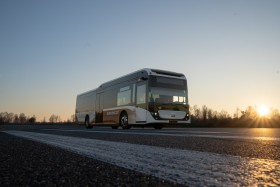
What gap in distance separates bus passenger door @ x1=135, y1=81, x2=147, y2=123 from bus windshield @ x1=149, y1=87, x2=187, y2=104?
0.44 metres

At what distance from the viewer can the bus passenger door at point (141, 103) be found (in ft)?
52.5

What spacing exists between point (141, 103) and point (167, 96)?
1.49m

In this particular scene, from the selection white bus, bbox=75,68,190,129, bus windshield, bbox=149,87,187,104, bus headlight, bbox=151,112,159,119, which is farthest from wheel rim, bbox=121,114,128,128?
bus windshield, bbox=149,87,187,104

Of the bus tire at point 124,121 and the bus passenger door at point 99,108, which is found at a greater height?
the bus passenger door at point 99,108

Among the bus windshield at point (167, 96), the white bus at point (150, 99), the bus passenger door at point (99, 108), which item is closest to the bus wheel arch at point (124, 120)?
the white bus at point (150, 99)

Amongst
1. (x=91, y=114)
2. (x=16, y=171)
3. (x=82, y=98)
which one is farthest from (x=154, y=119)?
(x=16, y=171)

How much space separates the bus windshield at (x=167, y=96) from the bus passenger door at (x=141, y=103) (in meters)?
0.44

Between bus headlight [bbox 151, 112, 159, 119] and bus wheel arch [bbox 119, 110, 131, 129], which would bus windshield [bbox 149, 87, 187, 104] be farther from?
bus wheel arch [bbox 119, 110, 131, 129]

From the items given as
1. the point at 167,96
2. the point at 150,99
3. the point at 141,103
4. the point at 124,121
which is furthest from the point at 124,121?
the point at 167,96

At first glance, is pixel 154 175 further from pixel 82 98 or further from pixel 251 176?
pixel 82 98

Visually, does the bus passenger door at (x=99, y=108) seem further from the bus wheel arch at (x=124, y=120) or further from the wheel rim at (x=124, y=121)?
the wheel rim at (x=124, y=121)

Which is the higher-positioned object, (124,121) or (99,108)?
(99,108)

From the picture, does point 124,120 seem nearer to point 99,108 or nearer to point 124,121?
point 124,121

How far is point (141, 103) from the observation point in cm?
1631
